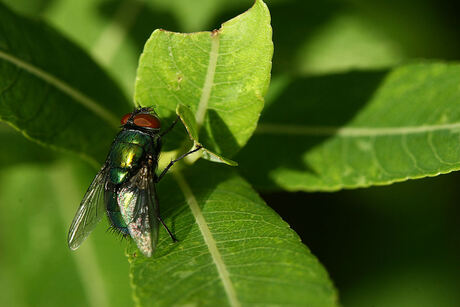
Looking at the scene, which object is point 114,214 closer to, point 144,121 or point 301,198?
point 144,121

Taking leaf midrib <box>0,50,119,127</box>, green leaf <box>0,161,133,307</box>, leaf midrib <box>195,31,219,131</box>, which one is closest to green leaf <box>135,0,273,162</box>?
leaf midrib <box>195,31,219,131</box>

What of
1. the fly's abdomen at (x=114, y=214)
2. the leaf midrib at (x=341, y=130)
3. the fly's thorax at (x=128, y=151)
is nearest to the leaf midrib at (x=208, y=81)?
the fly's thorax at (x=128, y=151)

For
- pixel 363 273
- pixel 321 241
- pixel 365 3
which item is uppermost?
pixel 365 3

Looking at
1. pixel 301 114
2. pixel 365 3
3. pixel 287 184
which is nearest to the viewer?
pixel 287 184

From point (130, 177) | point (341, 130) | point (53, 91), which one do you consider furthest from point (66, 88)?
point (341, 130)

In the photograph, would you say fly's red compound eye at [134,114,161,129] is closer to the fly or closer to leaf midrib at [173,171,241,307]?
the fly

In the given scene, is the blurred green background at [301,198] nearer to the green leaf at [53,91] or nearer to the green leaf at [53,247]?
the green leaf at [53,247]

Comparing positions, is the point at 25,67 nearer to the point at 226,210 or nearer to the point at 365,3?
the point at 226,210

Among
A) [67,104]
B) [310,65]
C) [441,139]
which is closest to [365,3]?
[310,65]
